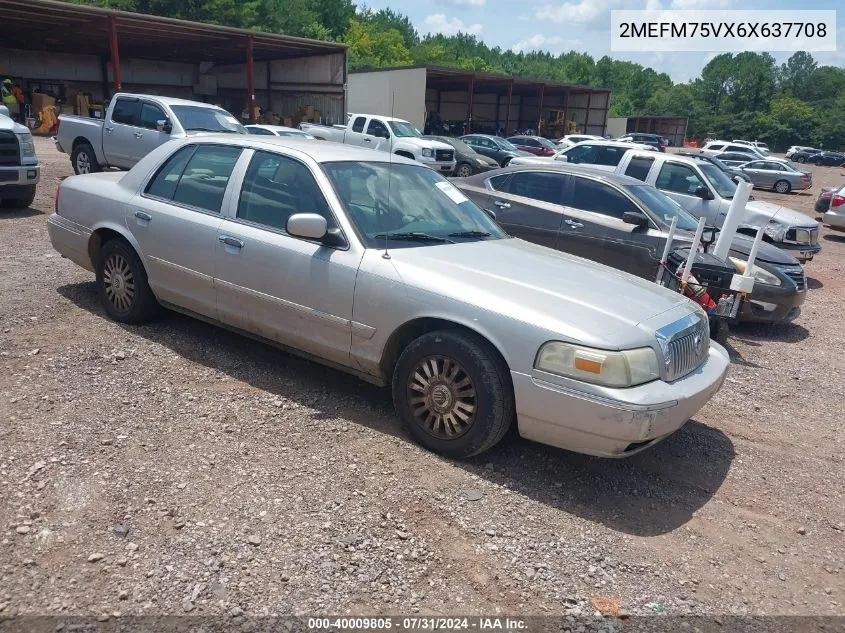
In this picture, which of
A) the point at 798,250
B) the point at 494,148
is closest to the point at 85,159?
the point at 798,250

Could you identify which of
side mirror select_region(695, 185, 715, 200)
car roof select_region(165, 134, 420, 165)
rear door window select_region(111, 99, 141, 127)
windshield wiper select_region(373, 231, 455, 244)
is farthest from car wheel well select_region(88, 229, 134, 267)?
side mirror select_region(695, 185, 715, 200)

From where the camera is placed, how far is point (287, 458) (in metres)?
3.79

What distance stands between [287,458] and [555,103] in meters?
54.4

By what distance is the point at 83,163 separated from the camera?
1339cm

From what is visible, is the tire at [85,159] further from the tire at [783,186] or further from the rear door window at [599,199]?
the tire at [783,186]

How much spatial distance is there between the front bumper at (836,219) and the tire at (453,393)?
14551mm

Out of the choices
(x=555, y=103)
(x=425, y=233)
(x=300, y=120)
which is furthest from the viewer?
(x=555, y=103)

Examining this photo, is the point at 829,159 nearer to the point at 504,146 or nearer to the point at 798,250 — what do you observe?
the point at 504,146

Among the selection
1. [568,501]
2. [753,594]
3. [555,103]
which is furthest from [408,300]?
[555,103]

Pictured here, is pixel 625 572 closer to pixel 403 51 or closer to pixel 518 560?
pixel 518 560

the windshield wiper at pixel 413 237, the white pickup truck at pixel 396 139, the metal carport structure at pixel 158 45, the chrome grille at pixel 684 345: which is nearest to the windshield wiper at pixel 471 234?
the windshield wiper at pixel 413 237

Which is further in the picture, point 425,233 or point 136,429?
point 425,233

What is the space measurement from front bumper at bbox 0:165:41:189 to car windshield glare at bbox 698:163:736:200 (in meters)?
10.4

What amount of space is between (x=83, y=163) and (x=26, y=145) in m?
3.50
